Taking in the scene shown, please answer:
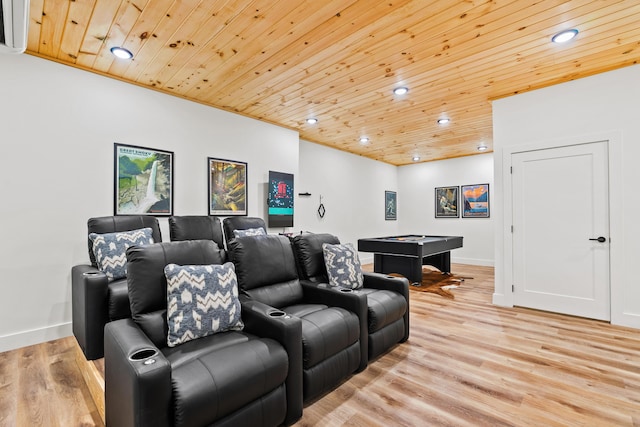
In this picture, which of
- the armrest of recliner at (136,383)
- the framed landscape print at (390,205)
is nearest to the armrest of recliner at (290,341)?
the armrest of recliner at (136,383)

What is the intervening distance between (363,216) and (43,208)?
6027 mm

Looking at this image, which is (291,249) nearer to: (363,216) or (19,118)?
(19,118)

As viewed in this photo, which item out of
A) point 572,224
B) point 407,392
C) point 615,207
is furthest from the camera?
point 572,224

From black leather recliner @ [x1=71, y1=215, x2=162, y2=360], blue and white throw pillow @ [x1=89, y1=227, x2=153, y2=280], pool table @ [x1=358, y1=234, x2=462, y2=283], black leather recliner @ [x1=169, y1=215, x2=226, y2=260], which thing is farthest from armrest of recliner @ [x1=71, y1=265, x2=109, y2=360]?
pool table @ [x1=358, y1=234, x2=462, y2=283]

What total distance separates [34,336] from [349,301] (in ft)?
10.0

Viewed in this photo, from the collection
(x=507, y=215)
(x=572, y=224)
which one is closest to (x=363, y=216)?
(x=507, y=215)

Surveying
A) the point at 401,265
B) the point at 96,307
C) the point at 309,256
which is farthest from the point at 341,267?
the point at 401,265

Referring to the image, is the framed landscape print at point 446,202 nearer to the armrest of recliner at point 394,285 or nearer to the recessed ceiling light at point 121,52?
the armrest of recliner at point 394,285

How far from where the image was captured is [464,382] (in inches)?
86.7

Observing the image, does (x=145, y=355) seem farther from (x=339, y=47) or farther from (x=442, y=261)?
(x=442, y=261)

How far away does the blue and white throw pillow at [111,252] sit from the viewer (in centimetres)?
266

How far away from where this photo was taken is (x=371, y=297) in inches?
104

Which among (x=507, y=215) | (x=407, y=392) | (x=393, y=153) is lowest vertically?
(x=407, y=392)

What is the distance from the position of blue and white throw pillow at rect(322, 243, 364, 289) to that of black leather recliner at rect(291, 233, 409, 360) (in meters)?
0.09
